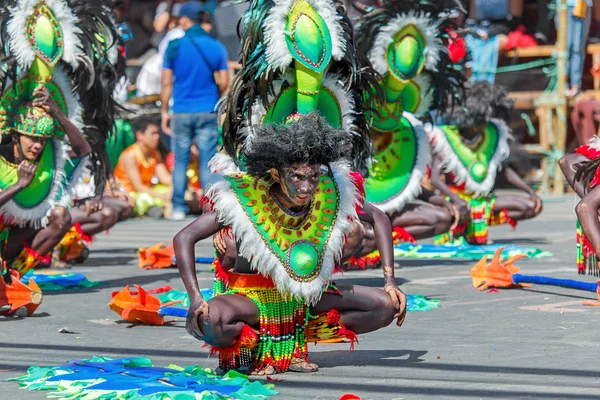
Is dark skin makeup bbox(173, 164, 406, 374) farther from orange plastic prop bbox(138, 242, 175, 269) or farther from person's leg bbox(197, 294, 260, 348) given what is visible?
orange plastic prop bbox(138, 242, 175, 269)

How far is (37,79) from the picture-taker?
25.8ft

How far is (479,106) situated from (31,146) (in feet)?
14.8

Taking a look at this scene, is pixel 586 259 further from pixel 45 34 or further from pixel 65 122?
pixel 45 34

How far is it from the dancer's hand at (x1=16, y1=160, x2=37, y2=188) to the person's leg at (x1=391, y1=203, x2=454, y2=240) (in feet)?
10.0

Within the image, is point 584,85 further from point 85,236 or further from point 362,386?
point 362,386

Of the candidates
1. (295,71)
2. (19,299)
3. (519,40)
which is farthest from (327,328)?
(519,40)

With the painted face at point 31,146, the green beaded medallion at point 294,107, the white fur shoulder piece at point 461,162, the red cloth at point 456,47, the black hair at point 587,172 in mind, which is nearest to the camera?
the green beaded medallion at point 294,107

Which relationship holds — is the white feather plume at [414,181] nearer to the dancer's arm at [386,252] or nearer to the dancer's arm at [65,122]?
the dancer's arm at [65,122]

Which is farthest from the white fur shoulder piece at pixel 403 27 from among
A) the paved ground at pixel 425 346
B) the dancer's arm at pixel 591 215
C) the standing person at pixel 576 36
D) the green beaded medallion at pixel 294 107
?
the standing person at pixel 576 36

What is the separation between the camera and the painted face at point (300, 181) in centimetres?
517

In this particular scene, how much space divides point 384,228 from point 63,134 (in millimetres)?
3161

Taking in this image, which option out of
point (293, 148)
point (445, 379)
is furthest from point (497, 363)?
point (293, 148)

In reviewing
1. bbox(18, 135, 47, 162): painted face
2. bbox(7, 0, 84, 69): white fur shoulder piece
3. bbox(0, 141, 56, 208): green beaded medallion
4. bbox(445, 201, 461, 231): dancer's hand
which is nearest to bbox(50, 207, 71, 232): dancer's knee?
bbox(0, 141, 56, 208): green beaded medallion

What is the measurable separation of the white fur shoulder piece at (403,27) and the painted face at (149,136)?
5.53m
